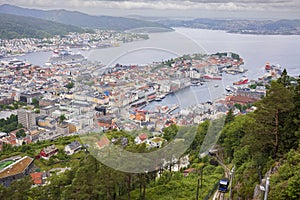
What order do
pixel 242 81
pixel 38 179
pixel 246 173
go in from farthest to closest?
pixel 242 81 < pixel 38 179 < pixel 246 173

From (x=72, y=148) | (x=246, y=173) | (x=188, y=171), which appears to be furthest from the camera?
(x=72, y=148)

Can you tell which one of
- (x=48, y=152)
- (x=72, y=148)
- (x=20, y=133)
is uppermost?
(x=72, y=148)

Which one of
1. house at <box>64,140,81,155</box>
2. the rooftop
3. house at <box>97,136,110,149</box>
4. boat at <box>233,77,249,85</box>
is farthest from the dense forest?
boat at <box>233,77,249,85</box>

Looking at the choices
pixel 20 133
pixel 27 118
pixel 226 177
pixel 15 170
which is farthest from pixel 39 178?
pixel 27 118

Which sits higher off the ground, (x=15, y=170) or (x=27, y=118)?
(x=15, y=170)

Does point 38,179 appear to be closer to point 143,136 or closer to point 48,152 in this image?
point 48,152

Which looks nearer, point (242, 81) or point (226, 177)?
point (226, 177)
